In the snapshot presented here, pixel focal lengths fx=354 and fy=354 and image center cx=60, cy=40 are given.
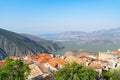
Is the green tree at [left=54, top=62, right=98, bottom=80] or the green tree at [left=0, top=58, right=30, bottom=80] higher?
the green tree at [left=0, top=58, right=30, bottom=80]

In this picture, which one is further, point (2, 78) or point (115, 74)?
point (115, 74)

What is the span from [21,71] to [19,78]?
1.61m

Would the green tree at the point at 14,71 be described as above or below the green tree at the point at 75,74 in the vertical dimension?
above

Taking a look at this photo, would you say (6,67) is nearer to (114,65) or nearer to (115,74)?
(115,74)

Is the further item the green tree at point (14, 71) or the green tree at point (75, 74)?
the green tree at point (75, 74)

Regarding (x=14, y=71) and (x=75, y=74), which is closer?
(x=14, y=71)

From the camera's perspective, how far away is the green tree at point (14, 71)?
131 ft

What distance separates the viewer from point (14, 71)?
4069 centimetres

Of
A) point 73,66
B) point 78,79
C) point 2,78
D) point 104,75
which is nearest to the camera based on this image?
point 2,78

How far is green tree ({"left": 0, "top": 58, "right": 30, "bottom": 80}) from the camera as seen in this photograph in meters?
39.9

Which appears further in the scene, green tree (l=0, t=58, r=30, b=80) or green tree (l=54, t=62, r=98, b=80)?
green tree (l=54, t=62, r=98, b=80)

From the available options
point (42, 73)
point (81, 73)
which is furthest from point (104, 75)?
point (42, 73)

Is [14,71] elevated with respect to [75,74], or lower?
elevated

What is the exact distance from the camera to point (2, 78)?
39062 millimetres
